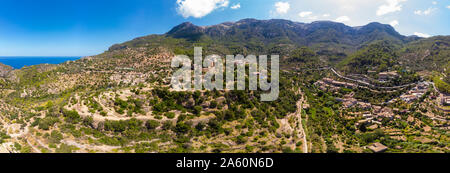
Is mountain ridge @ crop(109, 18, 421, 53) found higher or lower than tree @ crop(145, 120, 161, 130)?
higher

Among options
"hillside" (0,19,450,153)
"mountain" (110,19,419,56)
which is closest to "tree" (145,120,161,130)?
"hillside" (0,19,450,153)

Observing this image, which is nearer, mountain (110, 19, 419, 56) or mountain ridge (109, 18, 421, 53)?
mountain (110, 19, 419, 56)

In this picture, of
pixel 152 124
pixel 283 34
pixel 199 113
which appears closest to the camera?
pixel 152 124

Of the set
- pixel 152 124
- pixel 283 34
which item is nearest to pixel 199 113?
pixel 152 124

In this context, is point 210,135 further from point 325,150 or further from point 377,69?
point 377,69

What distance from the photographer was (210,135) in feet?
98.0

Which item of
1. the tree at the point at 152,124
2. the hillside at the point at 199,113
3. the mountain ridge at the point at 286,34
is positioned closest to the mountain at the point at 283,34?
the mountain ridge at the point at 286,34

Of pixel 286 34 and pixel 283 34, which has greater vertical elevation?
pixel 286 34

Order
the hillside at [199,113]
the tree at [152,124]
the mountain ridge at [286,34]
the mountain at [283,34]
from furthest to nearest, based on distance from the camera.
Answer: the mountain ridge at [286,34]
the mountain at [283,34]
the tree at [152,124]
the hillside at [199,113]

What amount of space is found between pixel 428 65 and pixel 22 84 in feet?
489

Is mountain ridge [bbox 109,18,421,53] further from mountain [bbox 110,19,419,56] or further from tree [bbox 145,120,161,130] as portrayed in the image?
tree [bbox 145,120,161,130]

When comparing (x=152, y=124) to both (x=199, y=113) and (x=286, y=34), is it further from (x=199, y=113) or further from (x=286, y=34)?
(x=286, y=34)

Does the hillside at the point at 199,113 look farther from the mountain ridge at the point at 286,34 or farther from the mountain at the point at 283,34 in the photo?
the mountain ridge at the point at 286,34

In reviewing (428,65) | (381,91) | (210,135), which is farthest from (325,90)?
(210,135)
